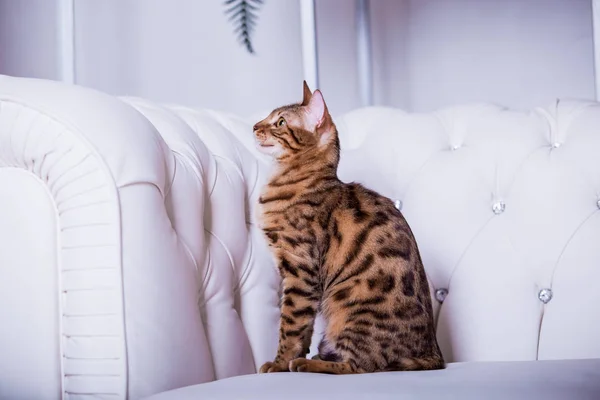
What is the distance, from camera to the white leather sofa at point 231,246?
0.90 m

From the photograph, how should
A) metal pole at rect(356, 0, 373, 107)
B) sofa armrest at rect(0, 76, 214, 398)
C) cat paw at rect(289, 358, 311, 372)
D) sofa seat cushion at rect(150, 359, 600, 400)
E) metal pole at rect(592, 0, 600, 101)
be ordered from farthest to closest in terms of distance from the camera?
metal pole at rect(356, 0, 373, 107)
metal pole at rect(592, 0, 600, 101)
cat paw at rect(289, 358, 311, 372)
sofa armrest at rect(0, 76, 214, 398)
sofa seat cushion at rect(150, 359, 600, 400)

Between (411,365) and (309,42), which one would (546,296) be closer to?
(411,365)

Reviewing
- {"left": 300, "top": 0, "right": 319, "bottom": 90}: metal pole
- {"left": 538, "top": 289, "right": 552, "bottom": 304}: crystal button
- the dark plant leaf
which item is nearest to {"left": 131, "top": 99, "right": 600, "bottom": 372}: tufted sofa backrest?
{"left": 538, "top": 289, "right": 552, "bottom": 304}: crystal button

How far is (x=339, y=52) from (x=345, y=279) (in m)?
1.57

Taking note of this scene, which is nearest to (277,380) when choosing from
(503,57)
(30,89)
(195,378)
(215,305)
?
(195,378)

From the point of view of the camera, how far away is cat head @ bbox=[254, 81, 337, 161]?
1.29m

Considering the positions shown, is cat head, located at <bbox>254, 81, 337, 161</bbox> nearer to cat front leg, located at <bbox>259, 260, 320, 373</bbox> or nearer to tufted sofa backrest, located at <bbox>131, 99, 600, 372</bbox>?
tufted sofa backrest, located at <bbox>131, 99, 600, 372</bbox>

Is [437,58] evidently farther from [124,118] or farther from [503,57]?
[124,118]

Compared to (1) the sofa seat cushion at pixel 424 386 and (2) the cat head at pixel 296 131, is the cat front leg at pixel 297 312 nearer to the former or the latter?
(1) the sofa seat cushion at pixel 424 386

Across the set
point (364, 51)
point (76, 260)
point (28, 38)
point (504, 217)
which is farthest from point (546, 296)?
point (28, 38)

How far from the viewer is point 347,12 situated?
8.35 ft

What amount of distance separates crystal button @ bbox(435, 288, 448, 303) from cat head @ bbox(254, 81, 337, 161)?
1.35 ft

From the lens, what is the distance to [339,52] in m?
2.57

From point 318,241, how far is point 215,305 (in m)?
0.21
